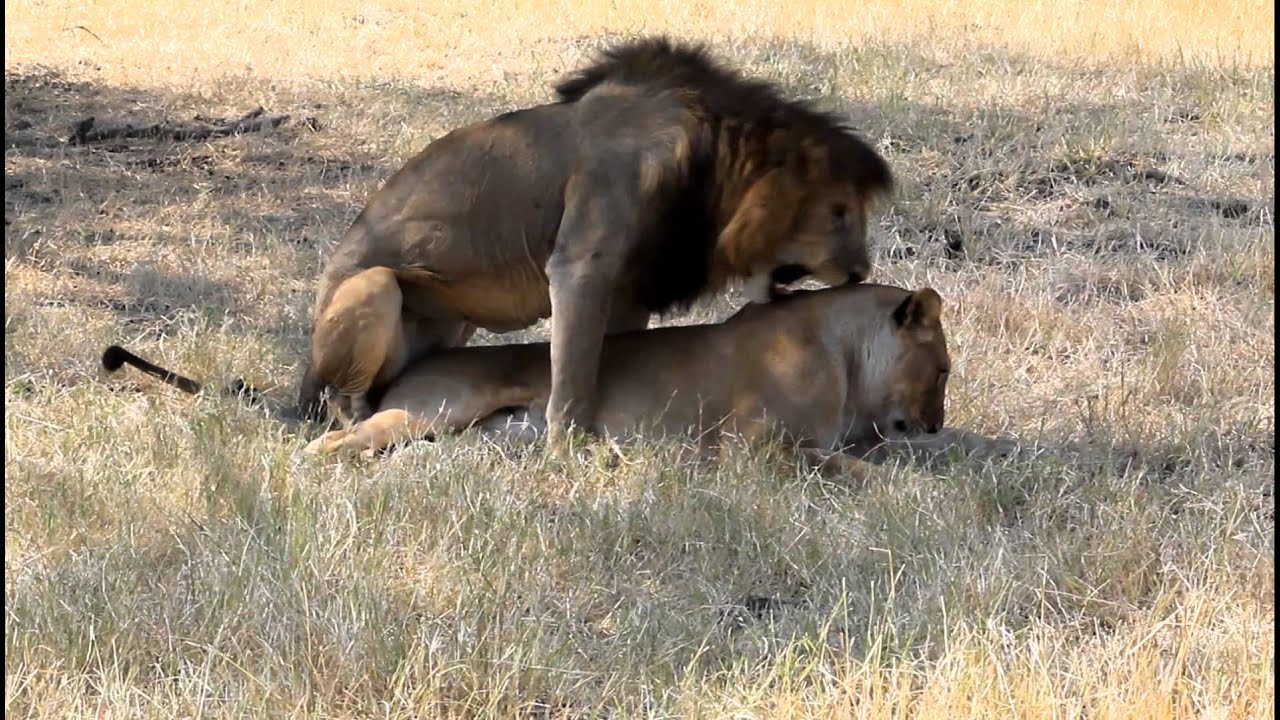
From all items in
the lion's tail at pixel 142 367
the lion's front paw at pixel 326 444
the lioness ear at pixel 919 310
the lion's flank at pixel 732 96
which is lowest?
the lion's front paw at pixel 326 444

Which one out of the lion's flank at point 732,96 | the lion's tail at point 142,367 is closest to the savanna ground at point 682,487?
the lion's tail at point 142,367

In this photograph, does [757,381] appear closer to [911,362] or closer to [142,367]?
[911,362]

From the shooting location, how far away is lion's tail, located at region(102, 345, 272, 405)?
5.89 meters

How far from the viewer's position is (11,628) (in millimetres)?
3955

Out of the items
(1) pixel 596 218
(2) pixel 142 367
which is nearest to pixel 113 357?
(2) pixel 142 367

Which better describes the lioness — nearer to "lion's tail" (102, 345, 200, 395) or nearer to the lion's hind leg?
the lion's hind leg

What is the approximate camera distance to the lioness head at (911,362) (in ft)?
19.0

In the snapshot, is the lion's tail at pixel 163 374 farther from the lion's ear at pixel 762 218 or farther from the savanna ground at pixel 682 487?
the lion's ear at pixel 762 218

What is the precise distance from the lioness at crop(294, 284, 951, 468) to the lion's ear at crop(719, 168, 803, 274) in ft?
1.01

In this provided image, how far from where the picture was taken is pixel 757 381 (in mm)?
5801

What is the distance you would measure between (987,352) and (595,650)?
318 cm

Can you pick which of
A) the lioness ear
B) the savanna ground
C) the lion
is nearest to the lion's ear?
the lion

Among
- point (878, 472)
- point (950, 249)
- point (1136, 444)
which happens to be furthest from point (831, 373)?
point (950, 249)

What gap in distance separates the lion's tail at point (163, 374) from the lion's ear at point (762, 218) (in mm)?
1690
